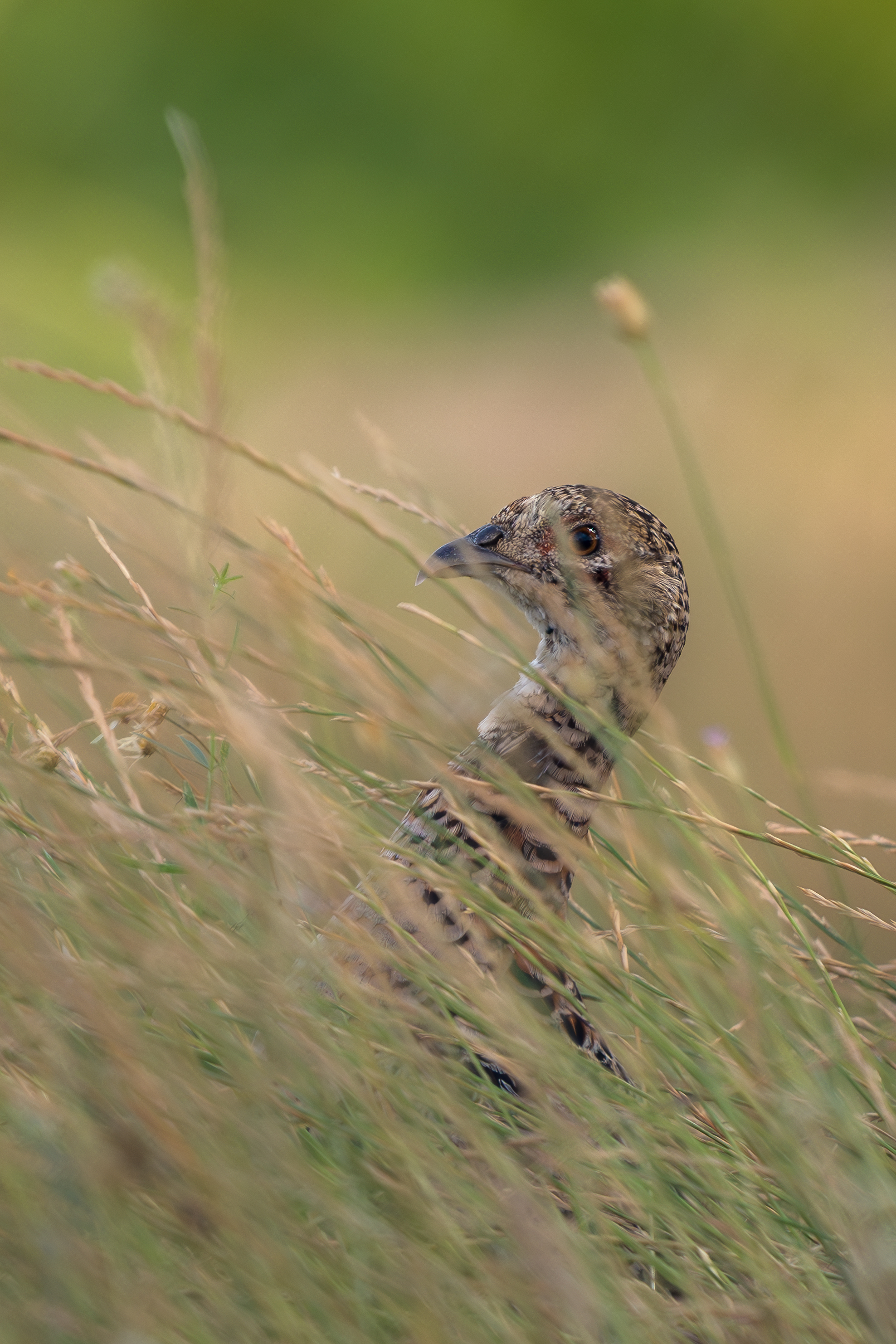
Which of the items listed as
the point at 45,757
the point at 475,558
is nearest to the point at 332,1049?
the point at 45,757

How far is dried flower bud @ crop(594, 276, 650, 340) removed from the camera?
132 cm

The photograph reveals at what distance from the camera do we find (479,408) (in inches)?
274

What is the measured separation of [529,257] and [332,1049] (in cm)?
900

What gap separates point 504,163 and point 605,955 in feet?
30.5

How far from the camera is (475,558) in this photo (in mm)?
2314

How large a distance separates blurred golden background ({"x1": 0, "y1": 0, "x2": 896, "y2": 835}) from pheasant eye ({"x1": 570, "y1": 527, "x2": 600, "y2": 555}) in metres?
3.22

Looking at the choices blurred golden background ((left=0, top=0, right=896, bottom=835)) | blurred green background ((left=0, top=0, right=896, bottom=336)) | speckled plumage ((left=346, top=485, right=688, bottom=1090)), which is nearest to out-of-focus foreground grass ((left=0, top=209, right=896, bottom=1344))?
speckled plumage ((left=346, top=485, right=688, bottom=1090))

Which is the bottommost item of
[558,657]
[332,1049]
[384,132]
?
[332,1049]

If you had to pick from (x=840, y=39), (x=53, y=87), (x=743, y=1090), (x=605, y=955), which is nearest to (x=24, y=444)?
(x=605, y=955)

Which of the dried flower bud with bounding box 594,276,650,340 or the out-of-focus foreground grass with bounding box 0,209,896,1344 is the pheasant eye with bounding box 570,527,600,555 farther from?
the dried flower bud with bounding box 594,276,650,340

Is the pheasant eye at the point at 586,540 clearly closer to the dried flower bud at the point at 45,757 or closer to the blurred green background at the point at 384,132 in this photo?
the dried flower bud at the point at 45,757

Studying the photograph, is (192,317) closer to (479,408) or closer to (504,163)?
(479,408)

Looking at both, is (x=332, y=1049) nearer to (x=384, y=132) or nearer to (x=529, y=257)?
(x=529, y=257)

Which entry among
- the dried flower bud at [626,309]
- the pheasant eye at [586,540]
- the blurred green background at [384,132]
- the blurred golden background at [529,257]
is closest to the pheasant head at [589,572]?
the pheasant eye at [586,540]
